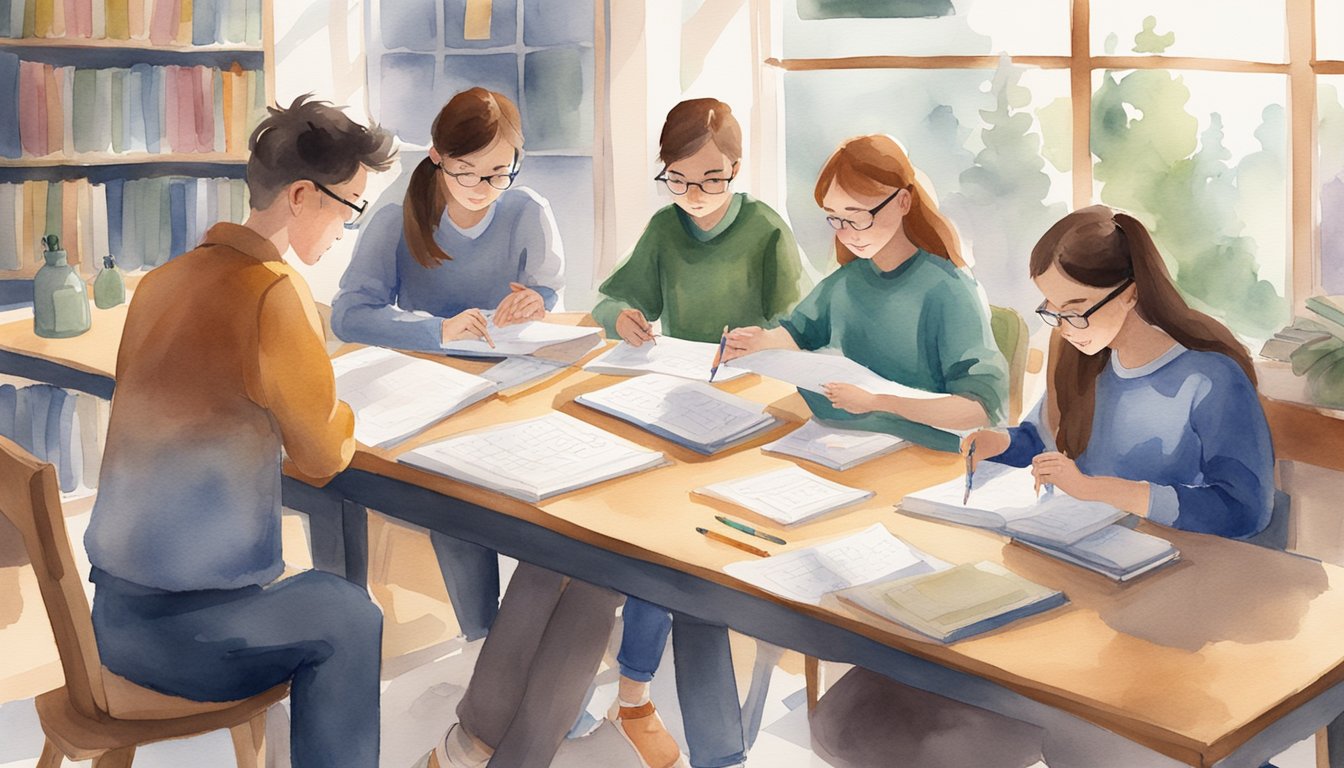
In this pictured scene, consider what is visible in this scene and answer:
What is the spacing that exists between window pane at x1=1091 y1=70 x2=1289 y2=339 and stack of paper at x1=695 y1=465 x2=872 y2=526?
1.70 metres

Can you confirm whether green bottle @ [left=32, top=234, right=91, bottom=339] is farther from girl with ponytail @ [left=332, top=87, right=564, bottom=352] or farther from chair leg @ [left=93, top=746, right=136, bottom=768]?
chair leg @ [left=93, top=746, right=136, bottom=768]

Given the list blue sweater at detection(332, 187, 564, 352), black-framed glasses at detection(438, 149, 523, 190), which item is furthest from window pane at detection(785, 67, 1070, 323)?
black-framed glasses at detection(438, 149, 523, 190)

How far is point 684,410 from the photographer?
6.77ft

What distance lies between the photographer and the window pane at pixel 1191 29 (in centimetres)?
302

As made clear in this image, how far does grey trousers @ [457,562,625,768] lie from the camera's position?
195 cm

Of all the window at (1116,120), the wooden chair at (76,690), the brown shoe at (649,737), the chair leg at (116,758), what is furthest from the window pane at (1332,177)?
the chair leg at (116,758)

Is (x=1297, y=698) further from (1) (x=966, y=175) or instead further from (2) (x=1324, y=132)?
(1) (x=966, y=175)

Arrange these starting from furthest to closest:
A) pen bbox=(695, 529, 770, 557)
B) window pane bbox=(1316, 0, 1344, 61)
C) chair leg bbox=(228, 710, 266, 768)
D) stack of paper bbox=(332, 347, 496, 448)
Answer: window pane bbox=(1316, 0, 1344, 61), stack of paper bbox=(332, 347, 496, 448), chair leg bbox=(228, 710, 266, 768), pen bbox=(695, 529, 770, 557)

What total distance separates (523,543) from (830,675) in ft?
3.57

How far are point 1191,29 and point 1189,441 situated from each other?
74.6 inches

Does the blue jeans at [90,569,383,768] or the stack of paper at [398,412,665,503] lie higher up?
the stack of paper at [398,412,665,503]

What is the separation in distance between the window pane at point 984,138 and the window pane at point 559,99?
73 centimetres

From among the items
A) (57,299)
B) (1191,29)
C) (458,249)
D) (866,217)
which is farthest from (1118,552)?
(57,299)

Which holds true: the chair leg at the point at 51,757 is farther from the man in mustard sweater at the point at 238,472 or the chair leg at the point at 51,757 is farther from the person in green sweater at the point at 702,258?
the person in green sweater at the point at 702,258
